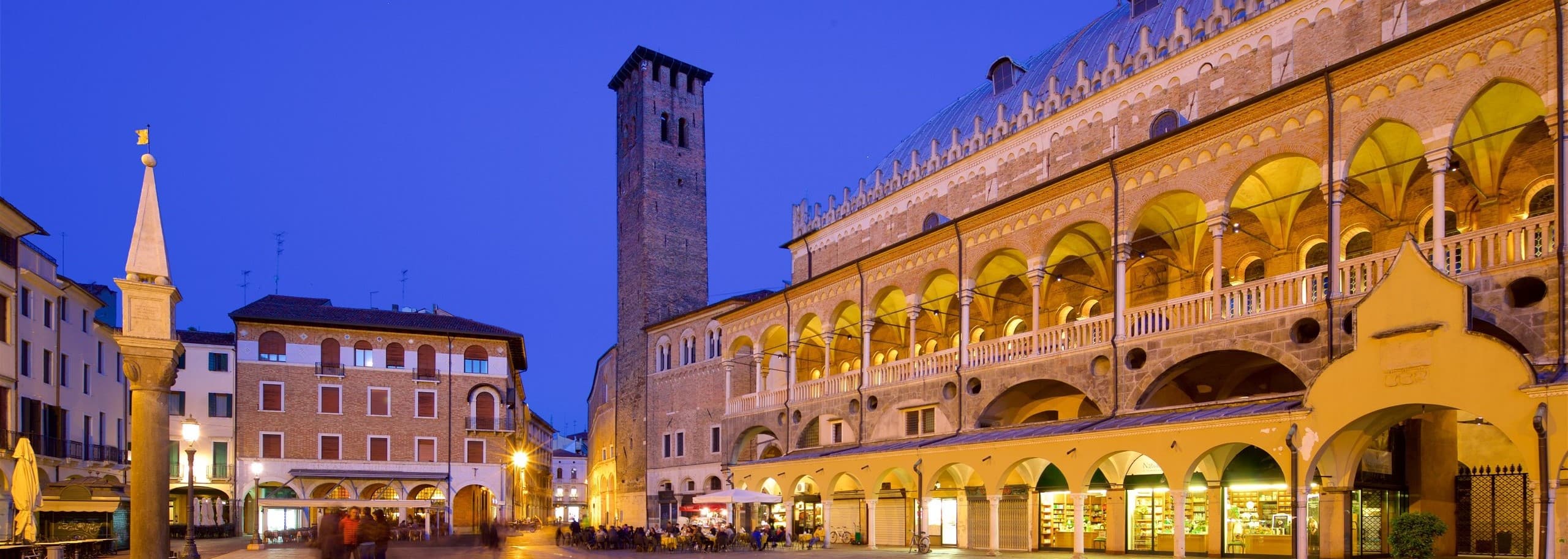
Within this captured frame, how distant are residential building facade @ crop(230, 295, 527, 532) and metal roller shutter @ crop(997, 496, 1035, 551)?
81.2ft

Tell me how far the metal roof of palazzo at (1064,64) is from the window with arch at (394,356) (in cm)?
2134

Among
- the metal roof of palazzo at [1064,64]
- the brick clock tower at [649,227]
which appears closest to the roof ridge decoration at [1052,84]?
the metal roof of palazzo at [1064,64]

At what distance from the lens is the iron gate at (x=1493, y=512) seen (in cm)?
1856

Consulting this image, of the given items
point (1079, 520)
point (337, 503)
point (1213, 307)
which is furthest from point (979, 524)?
point (337, 503)

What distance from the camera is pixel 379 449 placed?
4578 cm

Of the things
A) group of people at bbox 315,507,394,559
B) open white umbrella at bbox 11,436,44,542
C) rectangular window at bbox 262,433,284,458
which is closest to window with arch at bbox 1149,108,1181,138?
group of people at bbox 315,507,394,559

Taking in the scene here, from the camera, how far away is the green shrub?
17.5 meters

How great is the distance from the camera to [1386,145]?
2084 cm

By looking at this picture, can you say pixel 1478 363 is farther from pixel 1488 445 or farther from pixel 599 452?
pixel 599 452

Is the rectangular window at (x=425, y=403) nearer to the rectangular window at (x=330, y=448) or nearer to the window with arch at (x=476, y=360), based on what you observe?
the window with arch at (x=476, y=360)

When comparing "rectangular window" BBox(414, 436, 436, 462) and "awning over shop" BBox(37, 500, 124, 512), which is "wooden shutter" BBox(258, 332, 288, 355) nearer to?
"rectangular window" BBox(414, 436, 436, 462)

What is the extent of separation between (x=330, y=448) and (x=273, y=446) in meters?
2.13

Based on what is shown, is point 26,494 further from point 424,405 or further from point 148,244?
point 424,405

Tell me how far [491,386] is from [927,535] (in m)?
27.1
